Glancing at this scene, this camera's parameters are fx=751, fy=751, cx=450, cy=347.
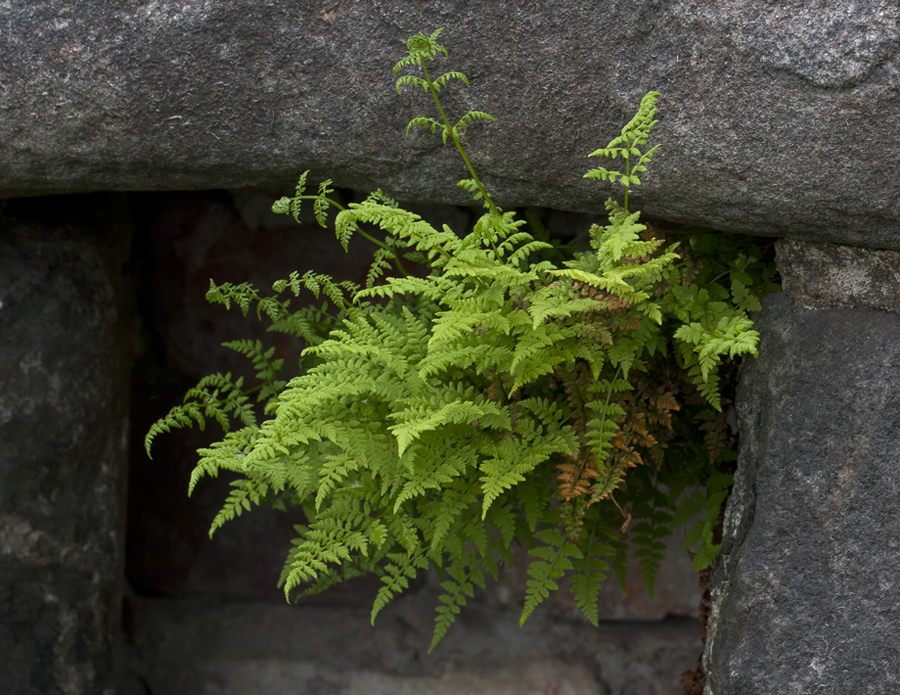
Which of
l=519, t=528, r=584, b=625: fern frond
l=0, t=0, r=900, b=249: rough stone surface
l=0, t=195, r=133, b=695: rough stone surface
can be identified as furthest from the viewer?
l=0, t=195, r=133, b=695: rough stone surface

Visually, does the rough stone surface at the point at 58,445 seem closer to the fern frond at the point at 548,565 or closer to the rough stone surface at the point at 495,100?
the rough stone surface at the point at 495,100

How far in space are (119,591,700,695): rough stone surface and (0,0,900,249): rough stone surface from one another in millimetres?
1782

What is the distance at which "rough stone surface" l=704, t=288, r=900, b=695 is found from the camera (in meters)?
1.77

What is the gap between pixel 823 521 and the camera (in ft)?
5.97

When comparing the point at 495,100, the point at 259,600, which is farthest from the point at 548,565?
the point at 259,600

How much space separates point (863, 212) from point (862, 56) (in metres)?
0.35

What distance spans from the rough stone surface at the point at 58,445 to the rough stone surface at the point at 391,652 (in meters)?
0.46

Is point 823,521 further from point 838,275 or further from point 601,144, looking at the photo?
point 601,144

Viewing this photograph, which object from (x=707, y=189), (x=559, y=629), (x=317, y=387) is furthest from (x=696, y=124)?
(x=559, y=629)

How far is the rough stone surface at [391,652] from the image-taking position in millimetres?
2951

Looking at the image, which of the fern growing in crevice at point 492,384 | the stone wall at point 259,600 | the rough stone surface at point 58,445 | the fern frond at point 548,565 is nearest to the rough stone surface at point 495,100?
the fern growing in crevice at point 492,384

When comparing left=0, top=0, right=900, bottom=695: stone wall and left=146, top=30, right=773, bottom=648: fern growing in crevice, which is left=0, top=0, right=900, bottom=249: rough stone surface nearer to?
Answer: left=0, top=0, right=900, bottom=695: stone wall

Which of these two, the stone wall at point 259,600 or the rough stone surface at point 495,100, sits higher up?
the rough stone surface at point 495,100

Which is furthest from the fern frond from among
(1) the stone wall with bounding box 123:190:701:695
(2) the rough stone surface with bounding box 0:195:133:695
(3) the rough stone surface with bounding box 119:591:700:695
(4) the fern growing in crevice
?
(2) the rough stone surface with bounding box 0:195:133:695
